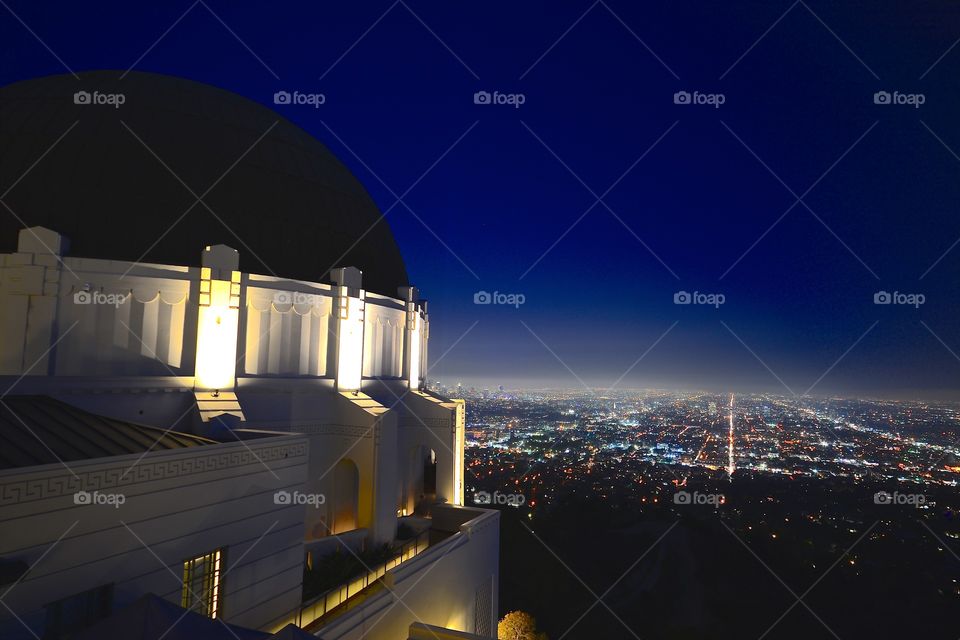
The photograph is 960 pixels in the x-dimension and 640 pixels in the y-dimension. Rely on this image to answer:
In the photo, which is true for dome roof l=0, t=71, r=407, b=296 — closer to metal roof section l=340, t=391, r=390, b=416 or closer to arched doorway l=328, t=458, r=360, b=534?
metal roof section l=340, t=391, r=390, b=416

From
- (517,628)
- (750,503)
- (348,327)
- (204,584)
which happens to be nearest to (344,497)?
(348,327)

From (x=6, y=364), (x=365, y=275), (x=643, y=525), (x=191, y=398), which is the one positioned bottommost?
(x=643, y=525)

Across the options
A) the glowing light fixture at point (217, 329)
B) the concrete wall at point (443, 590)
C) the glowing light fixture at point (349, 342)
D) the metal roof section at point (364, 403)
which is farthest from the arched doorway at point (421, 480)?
the glowing light fixture at point (217, 329)

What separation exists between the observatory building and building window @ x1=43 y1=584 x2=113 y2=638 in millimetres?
30

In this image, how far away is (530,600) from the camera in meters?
36.9

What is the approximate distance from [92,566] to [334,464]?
9098mm

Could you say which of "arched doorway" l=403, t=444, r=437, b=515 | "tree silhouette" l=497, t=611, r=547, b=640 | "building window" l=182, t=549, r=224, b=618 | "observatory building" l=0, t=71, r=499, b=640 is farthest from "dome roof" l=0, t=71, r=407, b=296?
"tree silhouette" l=497, t=611, r=547, b=640

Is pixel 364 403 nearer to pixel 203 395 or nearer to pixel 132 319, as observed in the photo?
pixel 203 395

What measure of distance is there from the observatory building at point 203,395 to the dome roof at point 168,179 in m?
0.07

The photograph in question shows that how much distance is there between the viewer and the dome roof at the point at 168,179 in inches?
531

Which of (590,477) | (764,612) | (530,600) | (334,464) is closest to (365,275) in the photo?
(334,464)

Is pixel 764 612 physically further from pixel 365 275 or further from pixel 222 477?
pixel 222 477

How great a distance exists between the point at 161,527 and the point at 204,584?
1.79 meters

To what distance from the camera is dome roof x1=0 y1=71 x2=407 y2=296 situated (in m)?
13.5
